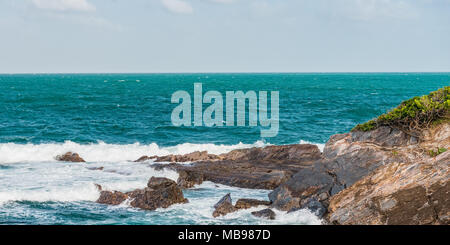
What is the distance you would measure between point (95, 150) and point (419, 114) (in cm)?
2859

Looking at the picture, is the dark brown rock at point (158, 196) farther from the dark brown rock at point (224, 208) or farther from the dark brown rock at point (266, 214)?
the dark brown rock at point (266, 214)

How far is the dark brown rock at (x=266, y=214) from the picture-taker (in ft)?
57.0

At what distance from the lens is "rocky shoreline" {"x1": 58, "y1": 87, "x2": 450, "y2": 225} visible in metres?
13.5

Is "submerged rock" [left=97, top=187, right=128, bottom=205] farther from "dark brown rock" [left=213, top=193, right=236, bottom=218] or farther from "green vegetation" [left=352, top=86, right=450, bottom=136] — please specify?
"green vegetation" [left=352, top=86, right=450, bottom=136]

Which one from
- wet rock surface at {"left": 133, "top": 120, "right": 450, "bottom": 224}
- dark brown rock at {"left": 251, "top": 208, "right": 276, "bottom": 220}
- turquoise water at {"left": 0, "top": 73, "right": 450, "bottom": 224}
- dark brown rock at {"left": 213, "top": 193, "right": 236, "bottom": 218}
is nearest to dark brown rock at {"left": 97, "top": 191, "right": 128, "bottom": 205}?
turquoise water at {"left": 0, "top": 73, "right": 450, "bottom": 224}

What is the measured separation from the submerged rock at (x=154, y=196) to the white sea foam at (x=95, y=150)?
1366 cm

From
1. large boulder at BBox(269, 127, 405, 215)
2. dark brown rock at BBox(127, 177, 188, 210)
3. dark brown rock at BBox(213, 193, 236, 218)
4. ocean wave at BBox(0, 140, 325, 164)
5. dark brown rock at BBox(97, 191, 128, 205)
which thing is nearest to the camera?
large boulder at BBox(269, 127, 405, 215)

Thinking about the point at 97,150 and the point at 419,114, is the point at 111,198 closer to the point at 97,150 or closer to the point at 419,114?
the point at 419,114

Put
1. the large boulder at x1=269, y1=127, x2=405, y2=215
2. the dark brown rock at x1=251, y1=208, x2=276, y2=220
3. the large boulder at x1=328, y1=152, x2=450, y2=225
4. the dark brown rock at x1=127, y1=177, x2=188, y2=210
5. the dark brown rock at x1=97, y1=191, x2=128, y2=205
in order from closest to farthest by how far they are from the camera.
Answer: the large boulder at x1=328, y1=152, x2=450, y2=225
the large boulder at x1=269, y1=127, x2=405, y2=215
the dark brown rock at x1=251, y1=208, x2=276, y2=220
the dark brown rock at x1=127, y1=177, x2=188, y2=210
the dark brown rock at x1=97, y1=191, x2=128, y2=205

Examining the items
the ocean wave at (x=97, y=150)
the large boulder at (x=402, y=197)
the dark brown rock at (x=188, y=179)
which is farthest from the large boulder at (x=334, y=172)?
the ocean wave at (x=97, y=150)

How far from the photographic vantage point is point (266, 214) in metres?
17.5

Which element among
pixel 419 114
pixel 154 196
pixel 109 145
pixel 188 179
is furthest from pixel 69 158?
pixel 419 114

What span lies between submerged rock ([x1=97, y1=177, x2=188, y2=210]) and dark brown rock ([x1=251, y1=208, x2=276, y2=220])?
412 cm
